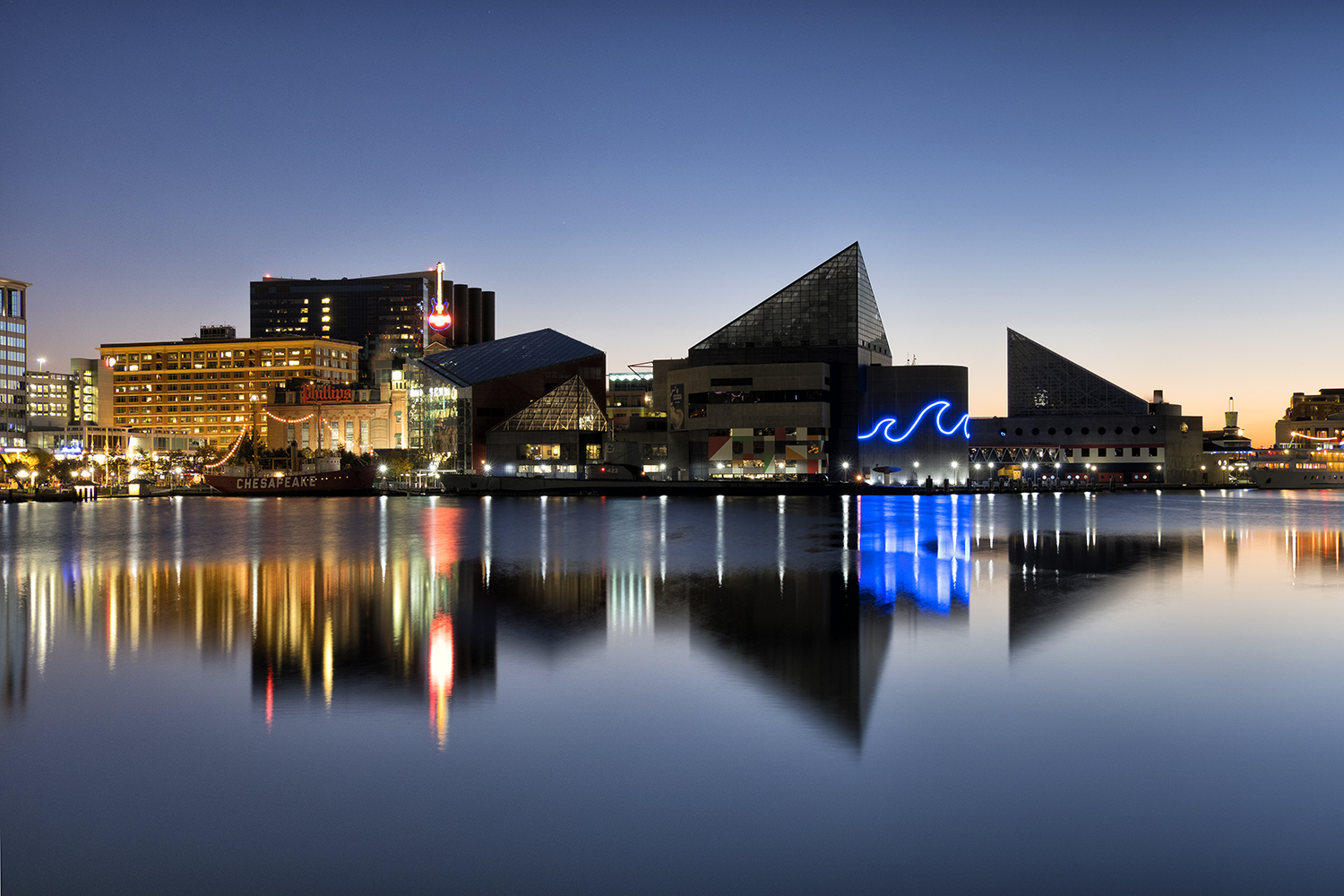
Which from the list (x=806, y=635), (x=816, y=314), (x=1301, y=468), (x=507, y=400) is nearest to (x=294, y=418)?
(x=507, y=400)

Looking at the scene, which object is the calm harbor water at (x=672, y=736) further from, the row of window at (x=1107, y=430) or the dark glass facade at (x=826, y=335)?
the row of window at (x=1107, y=430)

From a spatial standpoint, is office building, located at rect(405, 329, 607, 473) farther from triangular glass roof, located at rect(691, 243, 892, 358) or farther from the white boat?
the white boat

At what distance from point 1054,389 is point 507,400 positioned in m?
88.4

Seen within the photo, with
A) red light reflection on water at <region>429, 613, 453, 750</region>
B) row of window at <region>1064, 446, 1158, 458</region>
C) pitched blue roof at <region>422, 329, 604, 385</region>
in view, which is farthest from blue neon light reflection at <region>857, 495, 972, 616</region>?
row of window at <region>1064, 446, 1158, 458</region>

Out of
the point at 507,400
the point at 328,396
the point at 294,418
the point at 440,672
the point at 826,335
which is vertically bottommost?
the point at 440,672

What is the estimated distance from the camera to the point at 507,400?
145875mm

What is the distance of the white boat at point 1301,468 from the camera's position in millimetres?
177375

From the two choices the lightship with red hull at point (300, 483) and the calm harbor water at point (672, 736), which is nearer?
the calm harbor water at point (672, 736)

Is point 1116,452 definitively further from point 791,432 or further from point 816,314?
point 791,432

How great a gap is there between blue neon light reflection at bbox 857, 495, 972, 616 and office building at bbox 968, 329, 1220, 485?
87.0 m

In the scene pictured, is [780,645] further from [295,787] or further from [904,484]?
[904,484]

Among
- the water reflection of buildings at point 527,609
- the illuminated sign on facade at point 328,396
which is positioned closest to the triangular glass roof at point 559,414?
the illuminated sign on facade at point 328,396

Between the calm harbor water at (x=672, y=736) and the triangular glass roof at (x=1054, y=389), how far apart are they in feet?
445

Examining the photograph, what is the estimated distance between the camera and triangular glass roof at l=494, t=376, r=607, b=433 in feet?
450
